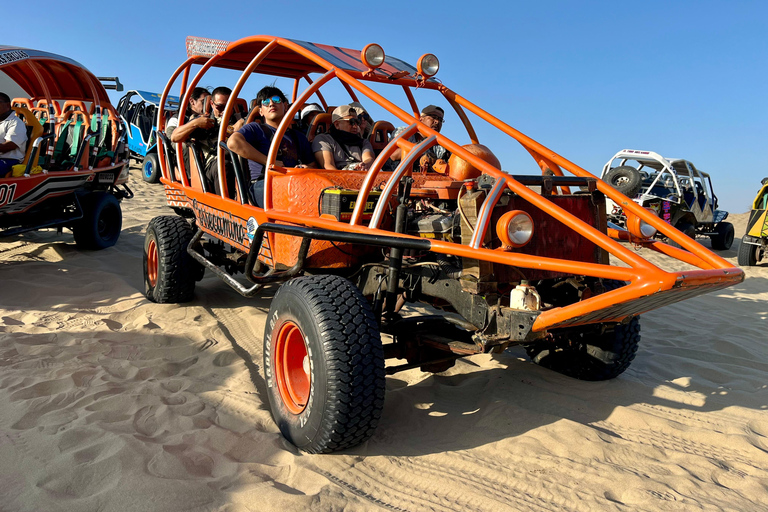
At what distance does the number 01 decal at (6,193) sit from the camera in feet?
20.0

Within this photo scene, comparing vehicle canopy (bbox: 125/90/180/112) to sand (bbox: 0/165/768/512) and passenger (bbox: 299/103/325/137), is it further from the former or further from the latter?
sand (bbox: 0/165/768/512)

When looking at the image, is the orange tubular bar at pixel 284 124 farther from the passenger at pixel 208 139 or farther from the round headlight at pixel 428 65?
the passenger at pixel 208 139

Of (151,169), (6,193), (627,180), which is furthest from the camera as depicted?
(151,169)

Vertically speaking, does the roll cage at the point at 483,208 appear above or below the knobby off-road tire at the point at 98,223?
above

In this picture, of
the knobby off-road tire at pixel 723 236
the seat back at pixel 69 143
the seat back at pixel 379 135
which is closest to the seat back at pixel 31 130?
the seat back at pixel 69 143

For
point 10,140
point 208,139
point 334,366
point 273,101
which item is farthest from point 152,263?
point 334,366

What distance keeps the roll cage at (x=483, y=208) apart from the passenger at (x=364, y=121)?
18.5 inches

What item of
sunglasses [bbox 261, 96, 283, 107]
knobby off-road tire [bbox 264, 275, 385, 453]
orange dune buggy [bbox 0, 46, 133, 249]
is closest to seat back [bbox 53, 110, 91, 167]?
orange dune buggy [bbox 0, 46, 133, 249]

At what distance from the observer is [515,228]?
256 centimetres

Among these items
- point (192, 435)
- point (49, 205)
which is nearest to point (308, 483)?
point (192, 435)

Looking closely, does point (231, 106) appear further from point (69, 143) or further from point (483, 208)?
point (69, 143)

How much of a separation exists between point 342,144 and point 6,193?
413 centimetres

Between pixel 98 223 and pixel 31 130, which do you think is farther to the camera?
pixel 98 223

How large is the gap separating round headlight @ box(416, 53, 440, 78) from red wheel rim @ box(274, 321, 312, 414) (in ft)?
6.23
